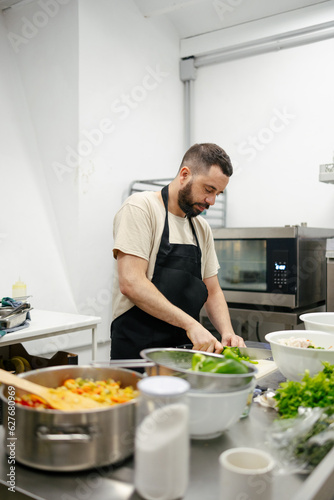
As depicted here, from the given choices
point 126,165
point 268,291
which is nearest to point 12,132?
point 126,165

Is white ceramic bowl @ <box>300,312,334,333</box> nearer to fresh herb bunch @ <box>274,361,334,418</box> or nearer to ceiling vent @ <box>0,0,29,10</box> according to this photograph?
fresh herb bunch @ <box>274,361,334,418</box>

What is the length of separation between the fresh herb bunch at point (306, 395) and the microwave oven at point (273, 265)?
1683mm

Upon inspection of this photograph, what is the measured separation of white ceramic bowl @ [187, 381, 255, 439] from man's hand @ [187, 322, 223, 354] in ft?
1.84

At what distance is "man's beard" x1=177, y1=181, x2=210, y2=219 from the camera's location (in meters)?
1.92

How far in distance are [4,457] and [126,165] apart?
2611 mm

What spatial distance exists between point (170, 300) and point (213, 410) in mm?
1027

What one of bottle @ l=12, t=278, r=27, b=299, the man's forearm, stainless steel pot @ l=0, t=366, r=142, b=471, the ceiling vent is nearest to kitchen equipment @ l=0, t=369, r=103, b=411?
stainless steel pot @ l=0, t=366, r=142, b=471

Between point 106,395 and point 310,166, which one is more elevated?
point 310,166

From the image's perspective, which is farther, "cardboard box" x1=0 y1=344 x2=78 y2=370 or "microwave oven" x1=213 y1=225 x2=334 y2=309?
"microwave oven" x1=213 y1=225 x2=334 y2=309

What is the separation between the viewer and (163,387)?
70cm

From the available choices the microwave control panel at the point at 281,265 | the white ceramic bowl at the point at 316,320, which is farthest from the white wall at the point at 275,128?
the white ceramic bowl at the point at 316,320

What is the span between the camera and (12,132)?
3016 mm

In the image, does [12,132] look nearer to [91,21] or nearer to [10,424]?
[91,21]

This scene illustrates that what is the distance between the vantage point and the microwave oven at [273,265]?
2729 millimetres
